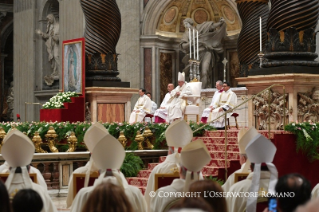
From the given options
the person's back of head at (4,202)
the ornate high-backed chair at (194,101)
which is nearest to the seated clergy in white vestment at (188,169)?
the person's back of head at (4,202)

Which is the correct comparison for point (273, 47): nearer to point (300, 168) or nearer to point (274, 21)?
point (274, 21)

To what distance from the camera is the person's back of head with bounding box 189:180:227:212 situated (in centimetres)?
442

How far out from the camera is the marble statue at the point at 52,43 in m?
26.2

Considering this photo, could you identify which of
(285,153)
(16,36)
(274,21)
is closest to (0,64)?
(16,36)

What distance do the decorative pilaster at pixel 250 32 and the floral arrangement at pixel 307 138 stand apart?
7.24 meters

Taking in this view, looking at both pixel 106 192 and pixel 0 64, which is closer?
pixel 106 192

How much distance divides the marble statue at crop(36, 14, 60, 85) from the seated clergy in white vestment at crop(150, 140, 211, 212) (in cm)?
2034

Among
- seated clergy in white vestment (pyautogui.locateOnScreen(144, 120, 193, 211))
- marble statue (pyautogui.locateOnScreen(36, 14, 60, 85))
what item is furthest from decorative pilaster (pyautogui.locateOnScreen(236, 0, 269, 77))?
seated clergy in white vestment (pyautogui.locateOnScreen(144, 120, 193, 211))

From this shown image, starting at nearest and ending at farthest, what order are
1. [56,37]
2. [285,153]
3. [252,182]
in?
[252,182]
[285,153]
[56,37]

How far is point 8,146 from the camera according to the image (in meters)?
6.45

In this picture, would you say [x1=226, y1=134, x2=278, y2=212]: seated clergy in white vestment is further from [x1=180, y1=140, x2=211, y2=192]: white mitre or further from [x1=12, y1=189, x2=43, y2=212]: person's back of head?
[x1=12, y1=189, x2=43, y2=212]: person's back of head

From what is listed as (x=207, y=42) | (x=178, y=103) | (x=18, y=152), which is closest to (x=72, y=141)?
(x=178, y=103)

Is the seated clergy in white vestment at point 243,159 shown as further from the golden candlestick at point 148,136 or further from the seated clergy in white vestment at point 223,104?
the seated clergy in white vestment at point 223,104

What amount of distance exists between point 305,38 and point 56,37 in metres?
14.7
